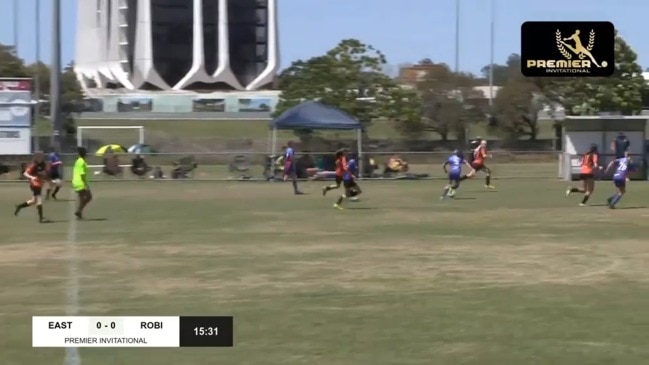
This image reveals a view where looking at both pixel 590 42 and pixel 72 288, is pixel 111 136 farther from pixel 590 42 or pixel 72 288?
pixel 72 288

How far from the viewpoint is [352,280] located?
14609 mm

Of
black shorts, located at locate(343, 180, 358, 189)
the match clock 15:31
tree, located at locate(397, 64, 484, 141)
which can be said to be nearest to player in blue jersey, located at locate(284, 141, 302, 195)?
black shorts, located at locate(343, 180, 358, 189)

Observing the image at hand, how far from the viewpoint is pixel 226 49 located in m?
130

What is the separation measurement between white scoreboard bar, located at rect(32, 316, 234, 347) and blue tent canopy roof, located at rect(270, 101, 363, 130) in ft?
110

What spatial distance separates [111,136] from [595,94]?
28.2 meters

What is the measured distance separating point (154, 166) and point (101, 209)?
64.8 ft

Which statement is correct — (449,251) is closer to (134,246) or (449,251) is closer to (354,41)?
(134,246)

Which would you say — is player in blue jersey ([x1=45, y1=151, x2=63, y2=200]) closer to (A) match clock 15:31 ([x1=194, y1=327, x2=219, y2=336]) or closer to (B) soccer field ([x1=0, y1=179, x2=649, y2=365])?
(B) soccer field ([x1=0, y1=179, x2=649, y2=365])

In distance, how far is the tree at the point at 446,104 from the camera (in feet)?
225

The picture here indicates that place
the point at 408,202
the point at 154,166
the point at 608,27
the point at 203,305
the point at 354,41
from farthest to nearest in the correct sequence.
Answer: the point at 354,41 < the point at 154,166 < the point at 408,202 < the point at 608,27 < the point at 203,305

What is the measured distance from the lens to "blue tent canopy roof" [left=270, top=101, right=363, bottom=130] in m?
43.1

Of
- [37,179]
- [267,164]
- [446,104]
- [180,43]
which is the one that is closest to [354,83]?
[446,104]

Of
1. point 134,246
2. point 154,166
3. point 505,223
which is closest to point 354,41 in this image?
point 154,166

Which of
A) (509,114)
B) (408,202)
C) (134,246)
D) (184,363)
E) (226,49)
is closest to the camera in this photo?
(184,363)
